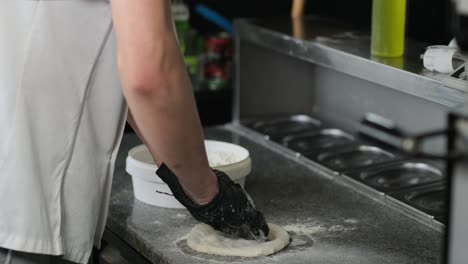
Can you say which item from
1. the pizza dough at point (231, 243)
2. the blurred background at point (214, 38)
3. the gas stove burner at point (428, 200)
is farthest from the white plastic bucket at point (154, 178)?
the blurred background at point (214, 38)

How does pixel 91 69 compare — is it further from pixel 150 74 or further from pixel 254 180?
pixel 254 180

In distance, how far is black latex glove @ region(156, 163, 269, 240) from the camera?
1.69m

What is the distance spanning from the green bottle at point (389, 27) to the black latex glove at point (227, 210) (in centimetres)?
52

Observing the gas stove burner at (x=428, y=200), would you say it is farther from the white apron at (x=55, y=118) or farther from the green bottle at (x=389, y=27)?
the white apron at (x=55, y=118)

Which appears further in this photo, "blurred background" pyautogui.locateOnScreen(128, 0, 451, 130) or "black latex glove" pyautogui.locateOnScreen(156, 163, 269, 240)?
"blurred background" pyautogui.locateOnScreen(128, 0, 451, 130)

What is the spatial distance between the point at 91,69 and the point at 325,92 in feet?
3.77

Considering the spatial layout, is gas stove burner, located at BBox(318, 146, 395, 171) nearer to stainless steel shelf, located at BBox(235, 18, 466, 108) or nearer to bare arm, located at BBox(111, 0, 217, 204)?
stainless steel shelf, located at BBox(235, 18, 466, 108)

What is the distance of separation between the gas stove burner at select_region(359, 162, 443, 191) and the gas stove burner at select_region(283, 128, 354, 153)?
0.23m

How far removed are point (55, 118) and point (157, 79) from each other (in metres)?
0.26

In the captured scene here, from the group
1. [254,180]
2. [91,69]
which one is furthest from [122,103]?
[254,180]

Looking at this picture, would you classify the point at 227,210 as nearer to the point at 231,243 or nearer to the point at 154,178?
the point at 231,243

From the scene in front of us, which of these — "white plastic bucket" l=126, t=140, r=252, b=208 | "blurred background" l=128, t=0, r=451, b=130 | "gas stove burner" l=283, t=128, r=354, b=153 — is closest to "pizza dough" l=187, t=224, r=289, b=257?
"white plastic bucket" l=126, t=140, r=252, b=208

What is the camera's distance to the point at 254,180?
215cm

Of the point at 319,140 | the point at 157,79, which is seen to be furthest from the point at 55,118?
the point at 319,140
